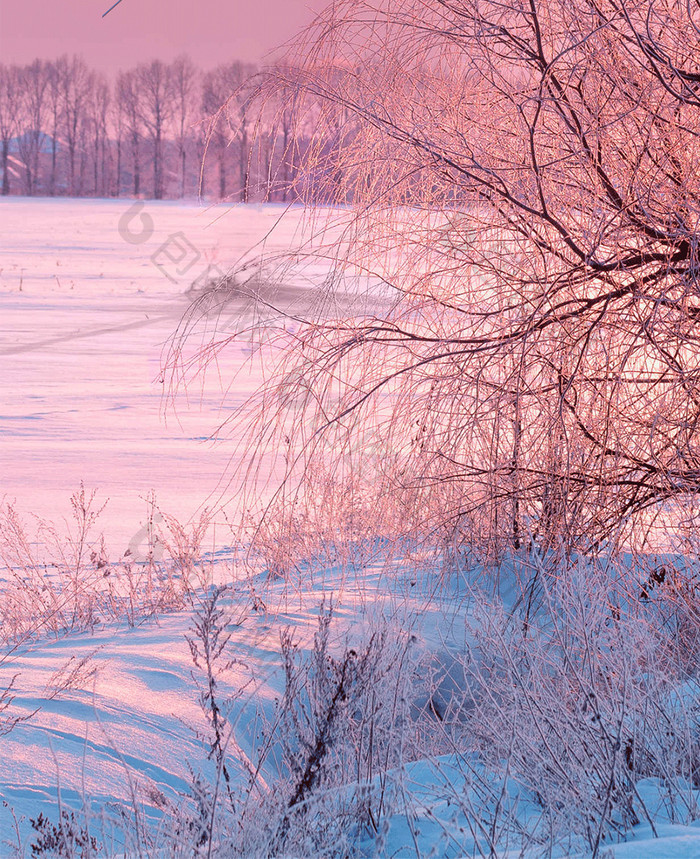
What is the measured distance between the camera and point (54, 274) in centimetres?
2497

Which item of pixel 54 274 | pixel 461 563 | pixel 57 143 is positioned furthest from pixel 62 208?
pixel 461 563

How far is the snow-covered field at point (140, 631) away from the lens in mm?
2658

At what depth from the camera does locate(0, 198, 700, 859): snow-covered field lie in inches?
105

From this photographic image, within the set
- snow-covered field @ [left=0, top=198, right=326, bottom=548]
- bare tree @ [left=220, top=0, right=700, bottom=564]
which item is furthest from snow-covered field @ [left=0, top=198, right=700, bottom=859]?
bare tree @ [left=220, top=0, right=700, bottom=564]

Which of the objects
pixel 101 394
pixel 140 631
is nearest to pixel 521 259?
pixel 140 631

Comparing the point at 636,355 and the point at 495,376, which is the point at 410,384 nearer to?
the point at 495,376

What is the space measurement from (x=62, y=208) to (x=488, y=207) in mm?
55140

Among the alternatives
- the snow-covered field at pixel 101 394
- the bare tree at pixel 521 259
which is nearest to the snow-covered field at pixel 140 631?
the snow-covered field at pixel 101 394

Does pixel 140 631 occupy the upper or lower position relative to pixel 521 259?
lower

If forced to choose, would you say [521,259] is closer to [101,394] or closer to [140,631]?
[140,631]

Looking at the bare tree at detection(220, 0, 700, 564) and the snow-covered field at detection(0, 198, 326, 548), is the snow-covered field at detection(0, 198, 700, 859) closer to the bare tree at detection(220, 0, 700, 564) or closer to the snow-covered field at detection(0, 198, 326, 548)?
the snow-covered field at detection(0, 198, 326, 548)

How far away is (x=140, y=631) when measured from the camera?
14.7 feet

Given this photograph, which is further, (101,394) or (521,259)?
(101,394)

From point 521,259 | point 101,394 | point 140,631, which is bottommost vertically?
point 140,631
